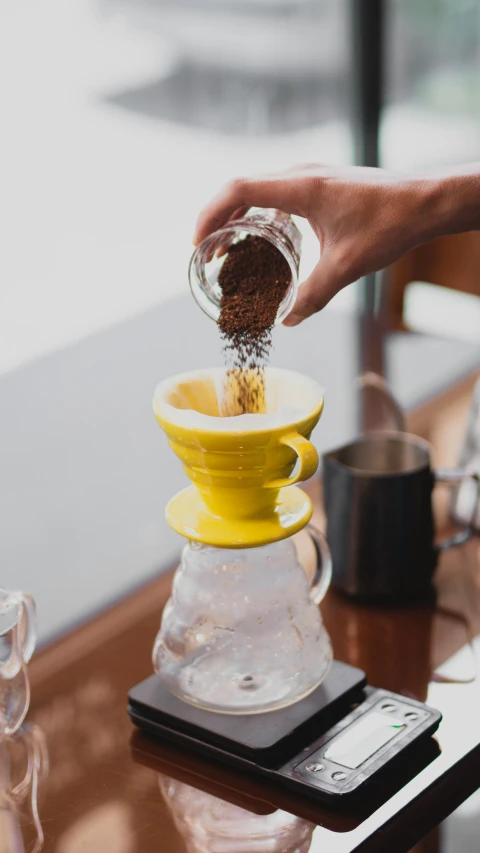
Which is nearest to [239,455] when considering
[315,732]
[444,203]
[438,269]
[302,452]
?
[302,452]

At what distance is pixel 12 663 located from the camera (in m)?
0.97

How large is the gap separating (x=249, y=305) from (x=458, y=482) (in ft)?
1.45

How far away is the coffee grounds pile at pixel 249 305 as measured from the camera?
102 centimetres

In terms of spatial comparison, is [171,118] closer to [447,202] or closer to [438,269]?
[438,269]

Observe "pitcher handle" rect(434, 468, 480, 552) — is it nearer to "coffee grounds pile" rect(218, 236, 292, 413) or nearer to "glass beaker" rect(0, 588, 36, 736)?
"coffee grounds pile" rect(218, 236, 292, 413)

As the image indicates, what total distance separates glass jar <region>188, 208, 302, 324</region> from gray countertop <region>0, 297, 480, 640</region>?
0.38 metres

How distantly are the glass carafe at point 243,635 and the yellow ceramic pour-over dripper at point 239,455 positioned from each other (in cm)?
3

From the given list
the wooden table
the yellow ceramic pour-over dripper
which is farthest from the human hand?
the wooden table

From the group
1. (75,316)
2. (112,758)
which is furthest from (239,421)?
(75,316)

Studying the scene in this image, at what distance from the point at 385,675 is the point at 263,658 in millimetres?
162

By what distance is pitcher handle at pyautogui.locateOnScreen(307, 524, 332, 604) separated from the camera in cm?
108

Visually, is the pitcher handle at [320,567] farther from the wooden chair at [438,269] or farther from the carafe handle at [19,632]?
the wooden chair at [438,269]

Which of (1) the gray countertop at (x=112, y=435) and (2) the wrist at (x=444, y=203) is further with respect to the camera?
(1) the gray countertop at (x=112, y=435)

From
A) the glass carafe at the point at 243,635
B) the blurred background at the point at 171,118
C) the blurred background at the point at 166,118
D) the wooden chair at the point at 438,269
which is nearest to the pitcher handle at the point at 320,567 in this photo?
the glass carafe at the point at 243,635
